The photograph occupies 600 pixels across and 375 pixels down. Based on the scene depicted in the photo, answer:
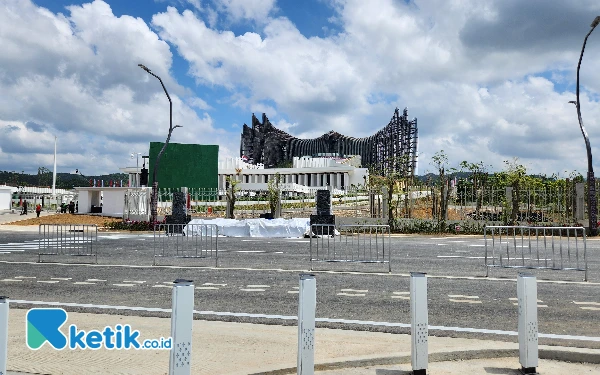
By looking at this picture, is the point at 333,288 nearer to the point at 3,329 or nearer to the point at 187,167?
the point at 3,329

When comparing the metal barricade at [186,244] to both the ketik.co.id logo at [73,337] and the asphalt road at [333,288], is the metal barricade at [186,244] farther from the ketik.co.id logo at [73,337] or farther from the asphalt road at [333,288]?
the ketik.co.id logo at [73,337]

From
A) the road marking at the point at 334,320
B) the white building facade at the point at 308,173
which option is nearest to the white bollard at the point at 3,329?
the road marking at the point at 334,320

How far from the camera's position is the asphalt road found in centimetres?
793

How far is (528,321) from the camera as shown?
5434 millimetres

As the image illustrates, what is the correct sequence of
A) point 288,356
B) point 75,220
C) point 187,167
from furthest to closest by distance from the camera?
point 187,167
point 75,220
point 288,356

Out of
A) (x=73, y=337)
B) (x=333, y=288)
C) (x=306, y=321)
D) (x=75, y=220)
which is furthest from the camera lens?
(x=75, y=220)

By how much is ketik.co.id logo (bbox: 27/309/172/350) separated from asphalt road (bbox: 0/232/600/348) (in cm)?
139

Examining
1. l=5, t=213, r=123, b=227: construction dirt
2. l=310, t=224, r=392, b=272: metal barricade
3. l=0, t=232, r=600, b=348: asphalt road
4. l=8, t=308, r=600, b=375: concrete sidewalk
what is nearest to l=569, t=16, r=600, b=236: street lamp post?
l=0, t=232, r=600, b=348: asphalt road

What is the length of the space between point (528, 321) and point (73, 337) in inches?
212

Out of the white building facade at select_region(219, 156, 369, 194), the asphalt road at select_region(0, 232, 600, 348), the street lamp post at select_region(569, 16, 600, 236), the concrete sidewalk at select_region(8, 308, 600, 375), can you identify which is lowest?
the concrete sidewalk at select_region(8, 308, 600, 375)

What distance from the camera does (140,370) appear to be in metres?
5.43

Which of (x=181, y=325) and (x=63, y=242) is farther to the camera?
(x=63, y=242)

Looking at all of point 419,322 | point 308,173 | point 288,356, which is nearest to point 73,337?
point 288,356

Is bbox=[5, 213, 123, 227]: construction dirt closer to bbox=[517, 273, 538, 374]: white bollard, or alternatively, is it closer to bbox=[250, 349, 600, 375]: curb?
bbox=[250, 349, 600, 375]: curb
